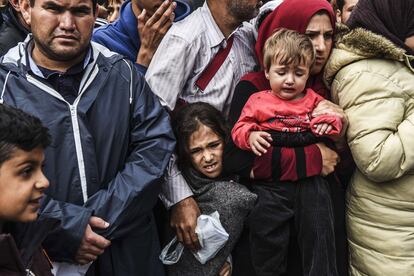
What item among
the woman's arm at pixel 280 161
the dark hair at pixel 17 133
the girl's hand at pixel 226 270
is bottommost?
the girl's hand at pixel 226 270

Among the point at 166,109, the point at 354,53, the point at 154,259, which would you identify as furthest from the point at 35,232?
the point at 354,53

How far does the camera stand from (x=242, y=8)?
9.83ft

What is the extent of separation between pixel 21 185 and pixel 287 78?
4.54 ft

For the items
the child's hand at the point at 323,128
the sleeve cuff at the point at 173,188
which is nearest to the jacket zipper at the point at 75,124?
the sleeve cuff at the point at 173,188

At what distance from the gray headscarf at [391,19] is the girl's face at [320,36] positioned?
0.20 metres

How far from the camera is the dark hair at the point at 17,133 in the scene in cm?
188

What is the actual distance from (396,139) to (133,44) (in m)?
1.64

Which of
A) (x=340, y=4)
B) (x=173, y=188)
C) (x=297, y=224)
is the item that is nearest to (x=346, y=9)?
(x=340, y=4)

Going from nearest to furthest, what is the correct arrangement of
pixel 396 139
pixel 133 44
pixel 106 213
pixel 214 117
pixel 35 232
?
pixel 35 232
pixel 106 213
pixel 396 139
pixel 214 117
pixel 133 44

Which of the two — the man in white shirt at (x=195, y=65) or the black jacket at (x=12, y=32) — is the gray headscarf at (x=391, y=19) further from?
the black jacket at (x=12, y=32)

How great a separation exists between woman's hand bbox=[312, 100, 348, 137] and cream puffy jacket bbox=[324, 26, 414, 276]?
38mm

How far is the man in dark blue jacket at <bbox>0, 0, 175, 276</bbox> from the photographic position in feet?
7.51

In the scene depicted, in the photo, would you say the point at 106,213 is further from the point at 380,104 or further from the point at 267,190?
the point at 380,104

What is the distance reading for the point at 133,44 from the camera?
3.24 metres
